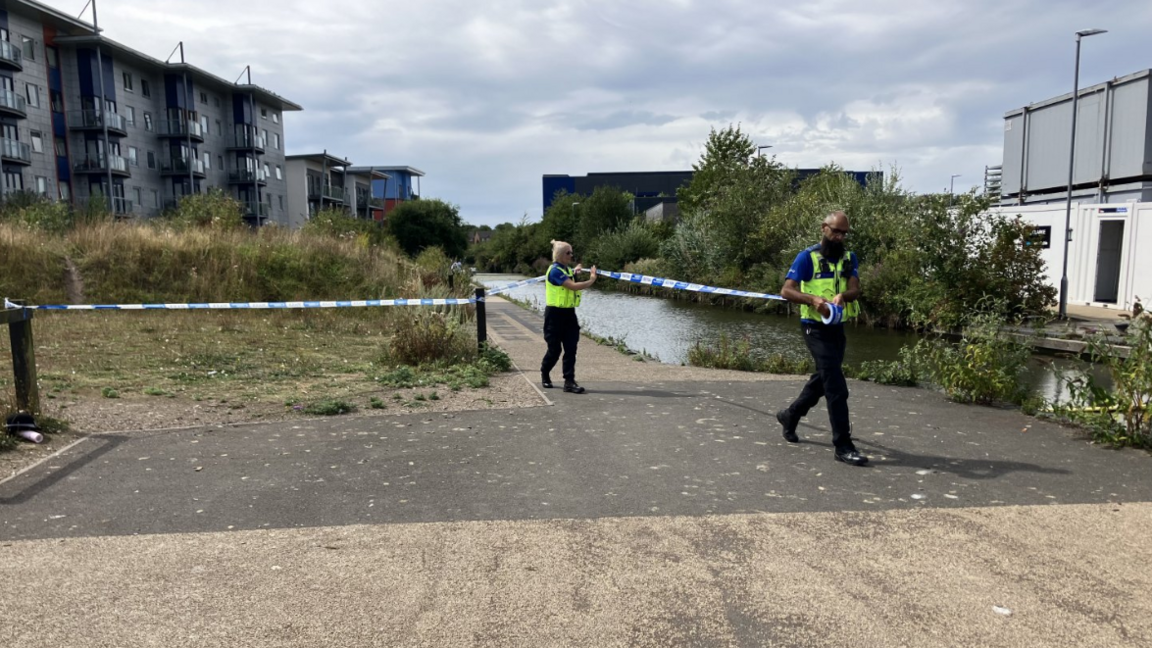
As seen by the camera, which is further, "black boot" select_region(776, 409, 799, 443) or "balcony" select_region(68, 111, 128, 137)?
"balcony" select_region(68, 111, 128, 137)

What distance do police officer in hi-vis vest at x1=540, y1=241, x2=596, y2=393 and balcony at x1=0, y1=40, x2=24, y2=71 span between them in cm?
4746

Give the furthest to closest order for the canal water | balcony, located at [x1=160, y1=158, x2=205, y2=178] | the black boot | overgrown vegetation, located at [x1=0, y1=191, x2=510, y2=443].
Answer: balcony, located at [x1=160, y1=158, x2=205, y2=178], the canal water, overgrown vegetation, located at [x1=0, y1=191, x2=510, y2=443], the black boot

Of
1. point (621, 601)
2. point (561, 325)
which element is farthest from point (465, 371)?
point (621, 601)

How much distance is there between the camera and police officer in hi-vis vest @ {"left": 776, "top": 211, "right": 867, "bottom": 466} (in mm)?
5508

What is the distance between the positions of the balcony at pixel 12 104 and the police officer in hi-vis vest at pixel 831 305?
49902 mm

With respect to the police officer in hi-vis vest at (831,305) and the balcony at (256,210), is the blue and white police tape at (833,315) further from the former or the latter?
the balcony at (256,210)

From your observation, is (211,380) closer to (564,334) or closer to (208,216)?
(564,334)

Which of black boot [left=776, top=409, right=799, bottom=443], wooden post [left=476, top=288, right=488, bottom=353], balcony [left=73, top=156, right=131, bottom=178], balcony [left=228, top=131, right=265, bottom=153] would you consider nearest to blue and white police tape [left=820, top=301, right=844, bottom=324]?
black boot [left=776, top=409, right=799, bottom=443]

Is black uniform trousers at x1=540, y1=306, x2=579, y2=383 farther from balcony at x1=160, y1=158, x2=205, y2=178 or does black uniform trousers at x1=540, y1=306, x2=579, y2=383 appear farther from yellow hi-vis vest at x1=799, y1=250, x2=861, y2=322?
balcony at x1=160, y1=158, x2=205, y2=178

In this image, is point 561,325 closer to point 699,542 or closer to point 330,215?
point 699,542

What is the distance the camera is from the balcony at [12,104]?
140 ft

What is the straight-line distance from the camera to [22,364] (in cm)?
617

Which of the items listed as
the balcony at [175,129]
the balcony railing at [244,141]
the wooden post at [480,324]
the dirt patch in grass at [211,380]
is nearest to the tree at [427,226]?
the balcony at [175,129]

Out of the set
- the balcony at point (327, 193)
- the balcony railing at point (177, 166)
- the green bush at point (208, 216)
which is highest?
the balcony railing at point (177, 166)
